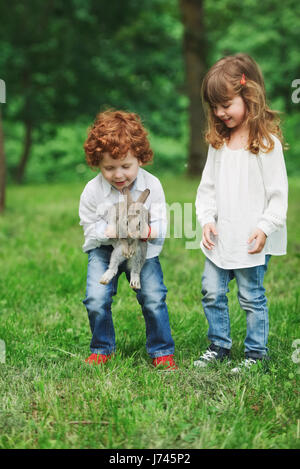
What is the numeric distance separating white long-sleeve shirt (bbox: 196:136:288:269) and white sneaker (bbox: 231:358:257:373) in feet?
1.70

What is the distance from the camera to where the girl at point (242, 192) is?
2.81 metres

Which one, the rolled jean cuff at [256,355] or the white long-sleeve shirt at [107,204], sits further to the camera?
the rolled jean cuff at [256,355]

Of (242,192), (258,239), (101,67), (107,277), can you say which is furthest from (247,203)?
(101,67)

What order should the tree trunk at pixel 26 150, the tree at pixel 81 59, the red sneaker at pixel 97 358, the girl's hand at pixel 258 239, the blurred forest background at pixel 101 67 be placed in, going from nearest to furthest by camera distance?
the girl's hand at pixel 258 239 → the red sneaker at pixel 97 358 → the blurred forest background at pixel 101 67 → the tree at pixel 81 59 → the tree trunk at pixel 26 150

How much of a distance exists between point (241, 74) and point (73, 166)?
14.9 meters

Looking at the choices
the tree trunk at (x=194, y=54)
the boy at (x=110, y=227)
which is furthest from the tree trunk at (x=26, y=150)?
the boy at (x=110, y=227)

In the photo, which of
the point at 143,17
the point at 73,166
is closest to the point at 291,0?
the point at 143,17

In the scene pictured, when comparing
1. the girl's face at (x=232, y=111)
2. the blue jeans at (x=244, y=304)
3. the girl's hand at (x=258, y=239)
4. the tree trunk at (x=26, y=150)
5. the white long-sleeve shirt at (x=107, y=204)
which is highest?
the tree trunk at (x=26, y=150)

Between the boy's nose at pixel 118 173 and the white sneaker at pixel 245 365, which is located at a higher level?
the boy's nose at pixel 118 173

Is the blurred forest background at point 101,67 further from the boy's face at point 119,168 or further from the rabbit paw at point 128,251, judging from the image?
the rabbit paw at point 128,251

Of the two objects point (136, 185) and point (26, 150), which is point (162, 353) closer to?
point (136, 185)

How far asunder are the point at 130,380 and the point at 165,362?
0.29 meters

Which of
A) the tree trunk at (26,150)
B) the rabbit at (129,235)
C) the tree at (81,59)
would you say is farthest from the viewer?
the tree trunk at (26,150)

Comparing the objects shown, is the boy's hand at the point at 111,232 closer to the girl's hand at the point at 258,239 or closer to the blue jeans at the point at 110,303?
the blue jeans at the point at 110,303
